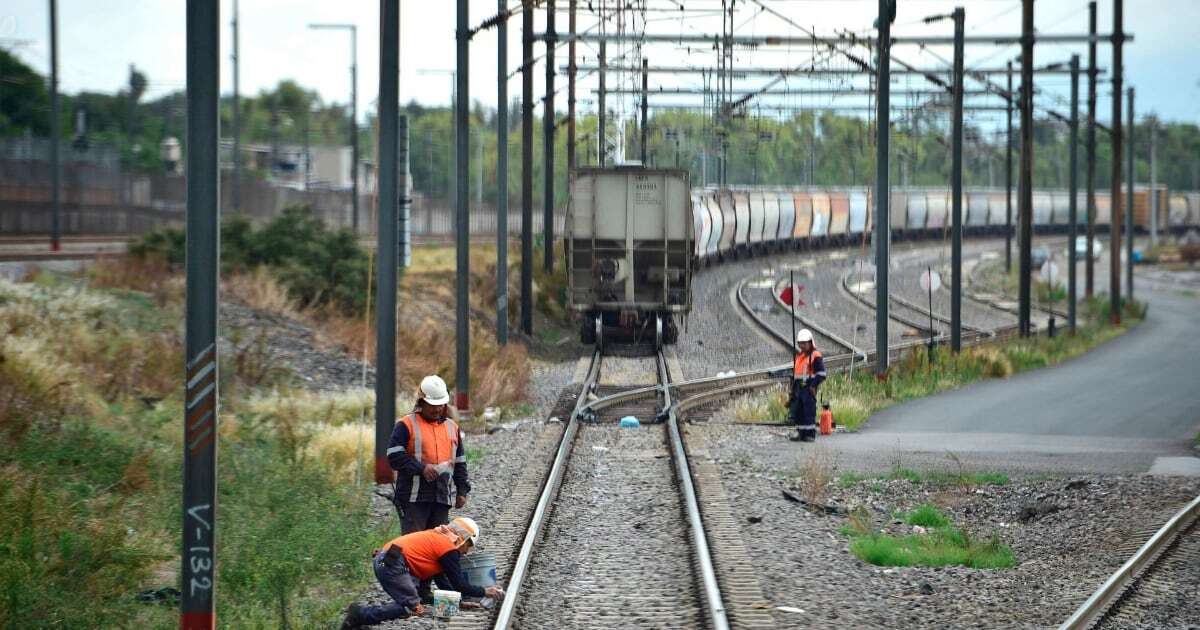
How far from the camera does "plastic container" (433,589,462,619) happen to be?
33.7ft

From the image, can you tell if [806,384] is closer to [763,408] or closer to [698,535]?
[763,408]

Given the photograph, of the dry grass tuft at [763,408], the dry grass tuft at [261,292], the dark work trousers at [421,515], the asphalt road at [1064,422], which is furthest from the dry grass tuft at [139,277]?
the dark work trousers at [421,515]

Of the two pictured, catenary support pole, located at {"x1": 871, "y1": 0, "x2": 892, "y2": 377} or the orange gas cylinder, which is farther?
catenary support pole, located at {"x1": 871, "y1": 0, "x2": 892, "y2": 377}

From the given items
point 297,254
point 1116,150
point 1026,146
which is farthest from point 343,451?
point 1116,150

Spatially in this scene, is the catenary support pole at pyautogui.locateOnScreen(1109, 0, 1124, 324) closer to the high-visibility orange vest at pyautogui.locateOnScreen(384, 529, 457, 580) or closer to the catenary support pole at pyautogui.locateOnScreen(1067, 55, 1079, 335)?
the catenary support pole at pyautogui.locateOnScreen(1067, 55, 1079, 335)

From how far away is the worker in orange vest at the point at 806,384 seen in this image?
2053 cm

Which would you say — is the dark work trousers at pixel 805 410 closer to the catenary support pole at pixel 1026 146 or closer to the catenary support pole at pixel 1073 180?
the catenary support pole at pixel 1026 146

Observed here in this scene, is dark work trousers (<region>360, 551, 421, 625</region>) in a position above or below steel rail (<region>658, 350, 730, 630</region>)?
above

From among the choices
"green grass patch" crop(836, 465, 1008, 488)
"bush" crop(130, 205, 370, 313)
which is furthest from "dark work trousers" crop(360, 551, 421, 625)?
"bush" crop(130, 205, 370, 313)

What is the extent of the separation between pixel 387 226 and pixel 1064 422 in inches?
506

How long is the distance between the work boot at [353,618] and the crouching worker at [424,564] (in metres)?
0.12

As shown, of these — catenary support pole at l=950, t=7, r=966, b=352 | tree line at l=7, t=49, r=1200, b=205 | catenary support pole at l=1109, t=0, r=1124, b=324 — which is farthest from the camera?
tree line at l=7, t=49, r=1200, b=205

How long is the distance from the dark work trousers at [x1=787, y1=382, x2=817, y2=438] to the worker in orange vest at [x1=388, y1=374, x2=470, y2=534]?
10.0 metres

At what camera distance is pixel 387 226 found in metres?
16.6
